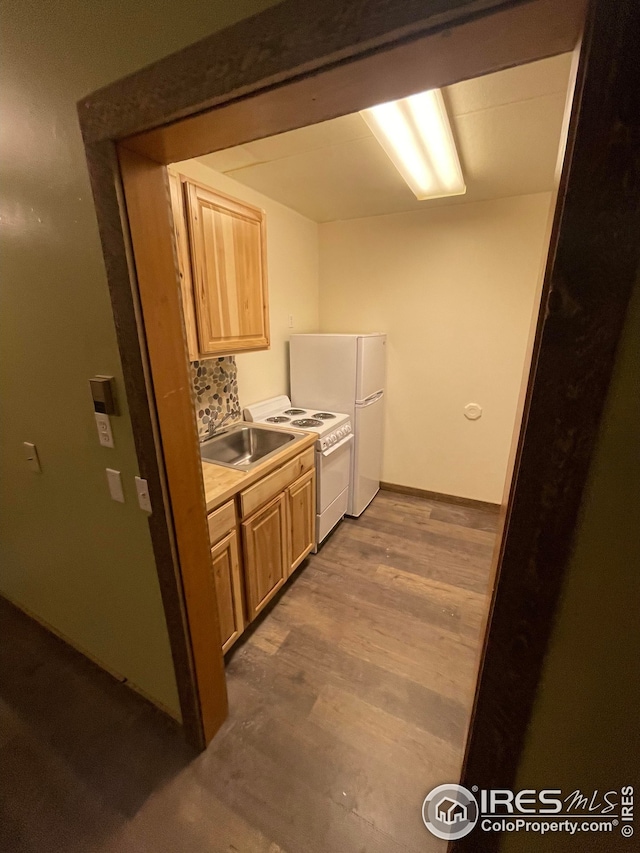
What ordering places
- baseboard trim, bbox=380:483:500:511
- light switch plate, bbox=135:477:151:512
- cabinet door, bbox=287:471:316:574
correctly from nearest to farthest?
light switch plate, bbox=135:477:151:512 → cabinet door, bbox=287:471:316:574 → baseboard trim, bbox=380:483:500:511

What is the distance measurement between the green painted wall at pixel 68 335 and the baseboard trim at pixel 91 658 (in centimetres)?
5

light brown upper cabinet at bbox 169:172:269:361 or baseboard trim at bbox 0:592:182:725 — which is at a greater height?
light brown upper cabinet at bbox 169:172:269:361

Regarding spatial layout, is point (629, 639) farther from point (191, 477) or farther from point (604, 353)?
point (191, 477)

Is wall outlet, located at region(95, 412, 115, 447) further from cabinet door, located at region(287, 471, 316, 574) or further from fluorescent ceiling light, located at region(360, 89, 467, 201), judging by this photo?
fluorescent ceiling light, located at region(360, 89, 467, 201)

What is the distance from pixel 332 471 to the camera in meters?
2.52

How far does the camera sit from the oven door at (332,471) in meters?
2.35

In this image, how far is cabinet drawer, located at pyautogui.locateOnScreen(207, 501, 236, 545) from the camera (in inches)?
57.4

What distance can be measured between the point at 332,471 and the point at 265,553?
840 mm

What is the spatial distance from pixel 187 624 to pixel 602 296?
143cm

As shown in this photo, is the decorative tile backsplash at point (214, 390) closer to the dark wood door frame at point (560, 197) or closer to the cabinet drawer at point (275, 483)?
the cabinet drawer at point (275, 483)

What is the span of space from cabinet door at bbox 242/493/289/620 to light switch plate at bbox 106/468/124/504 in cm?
63

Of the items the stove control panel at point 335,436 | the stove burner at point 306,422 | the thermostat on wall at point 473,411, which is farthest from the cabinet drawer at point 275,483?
the thermostat on wall at point 473,411

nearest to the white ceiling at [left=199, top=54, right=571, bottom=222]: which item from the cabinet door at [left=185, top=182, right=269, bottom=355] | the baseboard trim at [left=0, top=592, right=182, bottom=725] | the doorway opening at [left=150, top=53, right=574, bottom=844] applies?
the doorway opening at [left=150, top=53, right=574, bottom=844]

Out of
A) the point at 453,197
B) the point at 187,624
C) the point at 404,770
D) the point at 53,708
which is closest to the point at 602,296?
the point at 187,624
